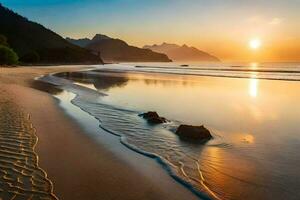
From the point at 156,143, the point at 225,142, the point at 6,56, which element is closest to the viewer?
the point at 156,143

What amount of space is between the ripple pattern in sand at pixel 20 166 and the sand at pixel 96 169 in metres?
0.22

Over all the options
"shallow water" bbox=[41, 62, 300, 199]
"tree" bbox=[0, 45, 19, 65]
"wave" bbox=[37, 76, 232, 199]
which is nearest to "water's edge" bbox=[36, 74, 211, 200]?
"wave" bbox=[37, 76, 232, 199]

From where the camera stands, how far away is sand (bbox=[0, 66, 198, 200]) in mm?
7660

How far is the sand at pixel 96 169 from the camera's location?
7660mm

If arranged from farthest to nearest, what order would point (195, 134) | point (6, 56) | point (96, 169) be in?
point (6, 56) < point (195, 134) < point (96, 169)

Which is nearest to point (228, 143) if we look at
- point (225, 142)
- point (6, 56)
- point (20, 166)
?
point (225, 142)

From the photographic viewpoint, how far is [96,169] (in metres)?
9.25

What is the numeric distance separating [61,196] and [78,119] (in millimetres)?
9776

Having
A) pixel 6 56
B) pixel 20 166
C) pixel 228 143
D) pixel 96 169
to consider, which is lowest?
pixel 228 143

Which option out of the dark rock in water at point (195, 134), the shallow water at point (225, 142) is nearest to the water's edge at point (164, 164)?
the shallow water at point (225, 142)

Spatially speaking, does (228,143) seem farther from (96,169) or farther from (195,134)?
(96,169)

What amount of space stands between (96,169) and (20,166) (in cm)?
197

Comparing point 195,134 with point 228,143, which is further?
point 195,134

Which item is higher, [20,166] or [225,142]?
[20,166]
